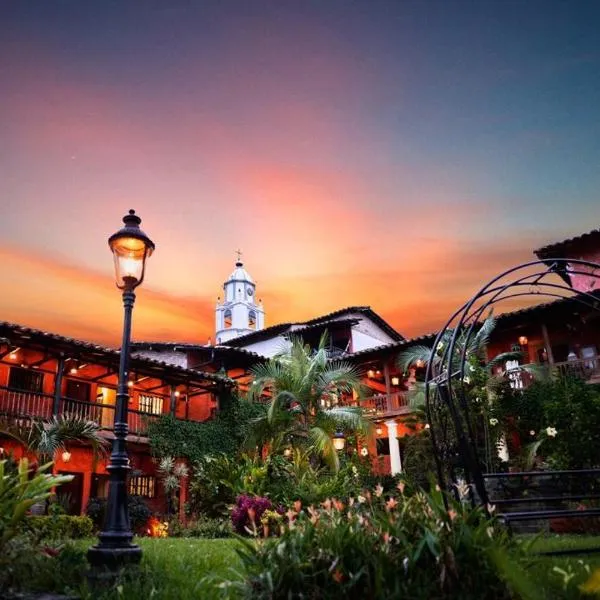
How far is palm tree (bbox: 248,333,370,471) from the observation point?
1748cm

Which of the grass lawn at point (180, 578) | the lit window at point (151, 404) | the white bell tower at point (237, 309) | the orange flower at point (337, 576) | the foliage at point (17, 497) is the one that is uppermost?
the white bell tower at point (237, 309)

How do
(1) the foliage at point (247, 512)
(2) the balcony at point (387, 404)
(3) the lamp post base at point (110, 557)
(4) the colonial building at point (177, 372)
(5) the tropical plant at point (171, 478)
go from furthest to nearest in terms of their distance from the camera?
1. (2) the balcony at point (387, 404)
2. (4) the colonial building at point (177, 372)
3. (5) the tropical plant at point (171, 478)
4. (1) the foliage at point (247, 512)
5. (3) the lamp post base at point (110, 557)

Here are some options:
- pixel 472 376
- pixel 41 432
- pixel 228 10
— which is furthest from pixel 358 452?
pixel 228 10

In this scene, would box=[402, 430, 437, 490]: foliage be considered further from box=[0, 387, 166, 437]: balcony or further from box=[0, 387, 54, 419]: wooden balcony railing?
box=[0, 387, 54, 419]: wooden balcony railing

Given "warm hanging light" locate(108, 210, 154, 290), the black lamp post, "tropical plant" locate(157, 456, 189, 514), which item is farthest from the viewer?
"tropical plant" locate(157, 456, 189, 514)

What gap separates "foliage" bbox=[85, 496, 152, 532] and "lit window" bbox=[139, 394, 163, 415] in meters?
7.66

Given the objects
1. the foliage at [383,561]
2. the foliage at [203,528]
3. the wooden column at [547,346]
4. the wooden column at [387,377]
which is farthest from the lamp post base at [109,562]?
the wooden column at [387,377]

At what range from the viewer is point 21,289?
20094 mm

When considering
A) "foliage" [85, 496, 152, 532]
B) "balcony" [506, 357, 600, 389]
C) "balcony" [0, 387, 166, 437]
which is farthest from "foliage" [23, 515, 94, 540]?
"balcony" [506, 357, 600, 389]

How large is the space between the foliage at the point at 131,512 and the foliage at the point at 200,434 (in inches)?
136

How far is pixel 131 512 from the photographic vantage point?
1688 centimetres

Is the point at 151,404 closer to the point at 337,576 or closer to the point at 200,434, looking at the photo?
the point at 200,434

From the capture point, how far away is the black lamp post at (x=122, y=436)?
5.47 m

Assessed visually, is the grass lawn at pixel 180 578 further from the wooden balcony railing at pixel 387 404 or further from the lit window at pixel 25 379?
the wooden balcony railing at pixel 387 404
